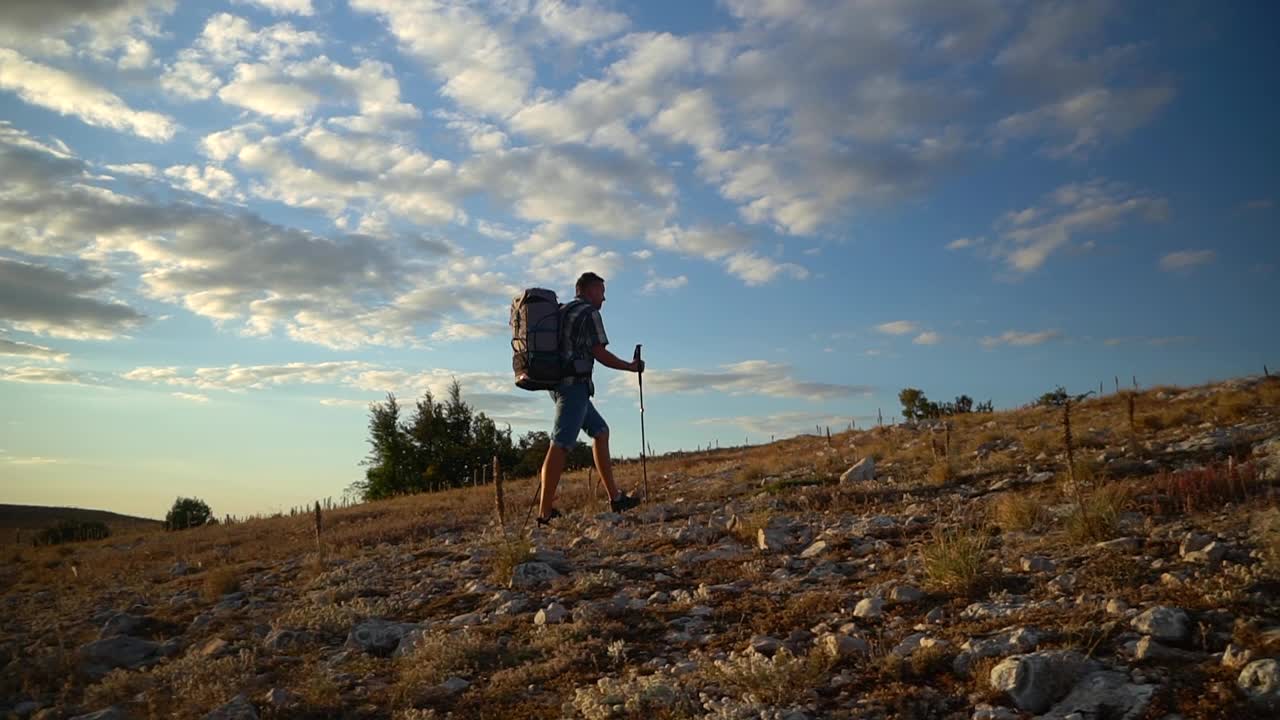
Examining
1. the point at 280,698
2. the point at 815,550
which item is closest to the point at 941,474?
the point at 815,550

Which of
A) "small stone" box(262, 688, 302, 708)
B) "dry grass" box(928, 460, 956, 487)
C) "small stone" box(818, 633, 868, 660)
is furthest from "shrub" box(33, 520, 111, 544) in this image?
"small stone" box(818, 633, 868, 660)

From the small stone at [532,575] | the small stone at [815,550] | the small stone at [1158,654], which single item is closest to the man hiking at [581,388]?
the small stone at [532,575]

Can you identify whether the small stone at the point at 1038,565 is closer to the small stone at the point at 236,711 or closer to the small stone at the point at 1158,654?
the small stone at the point at 1158,654

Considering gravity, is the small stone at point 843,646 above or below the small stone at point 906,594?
below

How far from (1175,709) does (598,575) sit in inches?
148

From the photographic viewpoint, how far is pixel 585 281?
25.3 feet

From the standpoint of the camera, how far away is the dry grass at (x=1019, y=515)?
222 inches

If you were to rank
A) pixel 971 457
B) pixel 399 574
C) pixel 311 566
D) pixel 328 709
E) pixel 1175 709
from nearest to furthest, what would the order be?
pixel 1175 709
pixel 328 709
pixel 399 574
pixel 311 566
pixel 971 457

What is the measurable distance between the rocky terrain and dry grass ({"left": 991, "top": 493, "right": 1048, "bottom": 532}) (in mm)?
16

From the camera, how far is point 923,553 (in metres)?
4.70

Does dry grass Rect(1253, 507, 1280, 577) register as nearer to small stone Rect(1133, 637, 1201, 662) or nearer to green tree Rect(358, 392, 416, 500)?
small stone Rect(1133, 637, 1201, 662)

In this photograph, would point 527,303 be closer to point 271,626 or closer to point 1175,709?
point 271,626

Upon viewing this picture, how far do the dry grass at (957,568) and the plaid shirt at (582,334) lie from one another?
3740 mm

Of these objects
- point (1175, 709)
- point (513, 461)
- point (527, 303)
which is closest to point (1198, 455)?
point (1175, 709)
